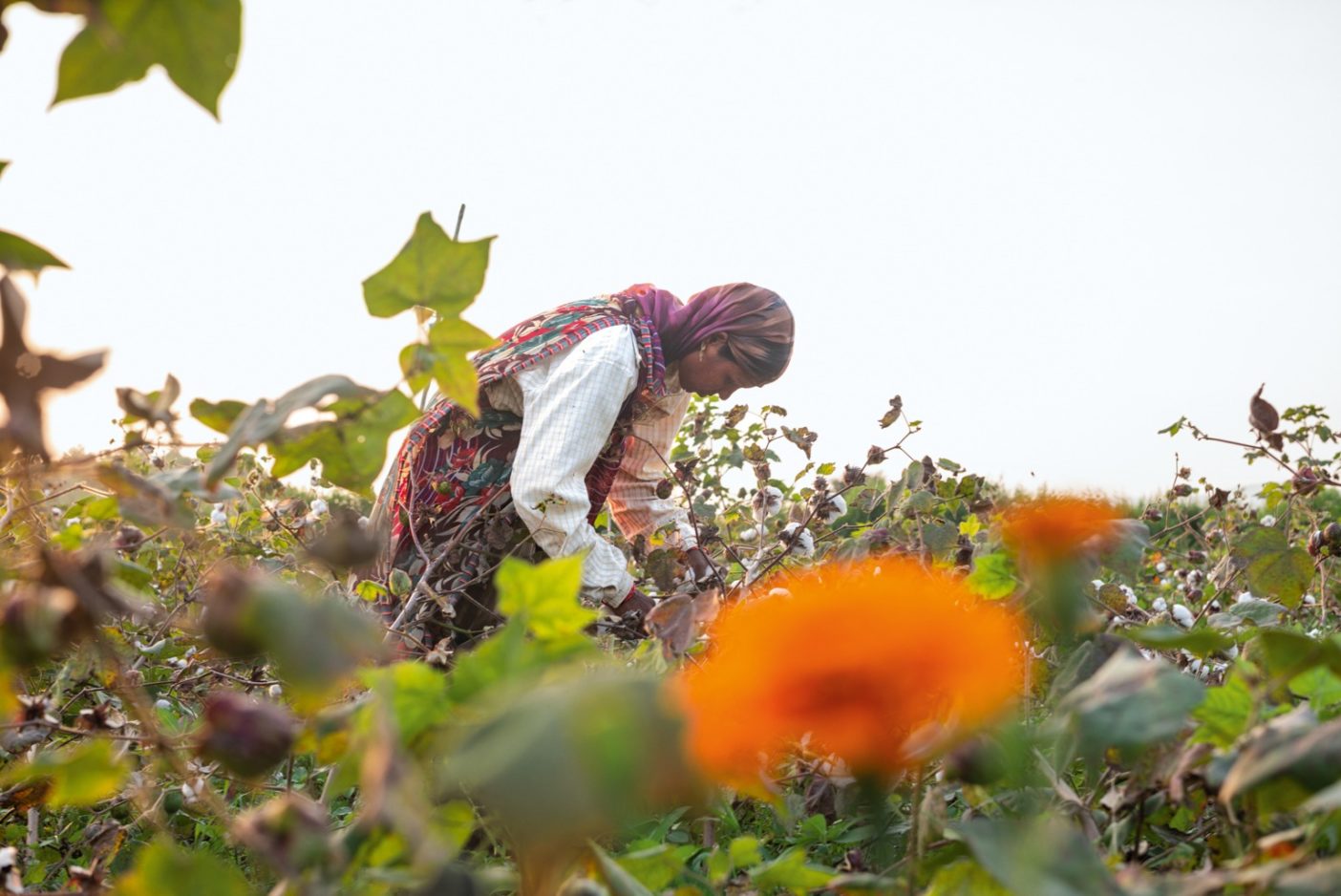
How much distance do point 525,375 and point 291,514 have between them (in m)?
0.78

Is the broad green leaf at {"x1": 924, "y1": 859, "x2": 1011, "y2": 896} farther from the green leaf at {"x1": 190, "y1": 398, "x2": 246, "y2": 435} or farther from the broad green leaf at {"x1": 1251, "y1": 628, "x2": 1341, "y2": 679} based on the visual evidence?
the green leaf at {"x1": 190, "y1": 398, "x2": 246, "y2": 435}

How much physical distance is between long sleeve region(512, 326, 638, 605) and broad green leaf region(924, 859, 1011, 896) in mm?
1972

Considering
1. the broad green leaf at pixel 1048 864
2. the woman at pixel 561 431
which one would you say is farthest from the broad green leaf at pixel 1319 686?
the woman at pixel 561 431

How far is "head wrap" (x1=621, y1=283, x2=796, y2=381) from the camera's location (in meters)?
3.26

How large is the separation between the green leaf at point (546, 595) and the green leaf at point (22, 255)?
275 mm

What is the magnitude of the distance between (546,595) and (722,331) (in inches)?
110

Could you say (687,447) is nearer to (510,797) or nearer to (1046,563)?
(1046,563)

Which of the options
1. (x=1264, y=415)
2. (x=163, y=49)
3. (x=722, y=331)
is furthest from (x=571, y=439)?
(x=163, y=49)

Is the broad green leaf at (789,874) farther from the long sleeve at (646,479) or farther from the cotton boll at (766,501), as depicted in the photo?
the long sleeve at (646,479)

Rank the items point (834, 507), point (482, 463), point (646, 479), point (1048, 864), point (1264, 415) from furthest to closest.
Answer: point (646, 479) → point (482, 463) → point (834, 507) → point (1264, 415) → point (1048, 864)

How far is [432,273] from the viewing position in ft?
1.99

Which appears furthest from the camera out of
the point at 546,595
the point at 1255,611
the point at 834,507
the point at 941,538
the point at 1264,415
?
the point at 834,507

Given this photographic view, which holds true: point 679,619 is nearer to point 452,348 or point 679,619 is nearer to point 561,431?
point 452,348

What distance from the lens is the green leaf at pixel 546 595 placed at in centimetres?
50
